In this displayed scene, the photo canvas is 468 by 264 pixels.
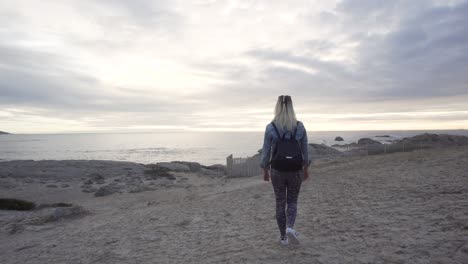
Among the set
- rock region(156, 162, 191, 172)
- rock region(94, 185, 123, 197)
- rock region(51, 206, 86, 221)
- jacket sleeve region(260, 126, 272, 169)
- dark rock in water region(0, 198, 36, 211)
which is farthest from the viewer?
rock region(156, 162, 191, 172)

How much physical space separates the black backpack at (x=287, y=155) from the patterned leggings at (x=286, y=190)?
104 millimetres

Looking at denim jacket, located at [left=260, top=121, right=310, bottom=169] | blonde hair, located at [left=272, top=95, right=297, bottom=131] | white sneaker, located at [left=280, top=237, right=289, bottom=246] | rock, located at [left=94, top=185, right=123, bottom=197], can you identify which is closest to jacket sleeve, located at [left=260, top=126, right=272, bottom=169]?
denim jacket, located at [left=260, top=121, right=310, bottom=169]

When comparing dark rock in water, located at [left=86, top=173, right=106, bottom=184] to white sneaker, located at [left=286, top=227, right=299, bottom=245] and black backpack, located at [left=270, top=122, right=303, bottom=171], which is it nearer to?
white sneaker, located at [left=286, top=227, right=299, bottom=245]

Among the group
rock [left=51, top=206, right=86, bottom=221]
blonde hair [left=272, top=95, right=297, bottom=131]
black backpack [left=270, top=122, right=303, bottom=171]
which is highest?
blonde hair [left=272, top=95, right=297, bottom=131]

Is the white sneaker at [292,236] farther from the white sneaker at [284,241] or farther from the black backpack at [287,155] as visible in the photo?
the black backpack at [287,155]

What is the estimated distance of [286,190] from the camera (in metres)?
5.04

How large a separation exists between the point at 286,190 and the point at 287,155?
718 millimetres

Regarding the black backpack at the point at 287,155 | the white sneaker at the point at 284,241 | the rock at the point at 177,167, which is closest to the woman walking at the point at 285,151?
the black backpack at the point at 287,155

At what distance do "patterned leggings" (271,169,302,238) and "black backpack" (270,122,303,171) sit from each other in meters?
0.10

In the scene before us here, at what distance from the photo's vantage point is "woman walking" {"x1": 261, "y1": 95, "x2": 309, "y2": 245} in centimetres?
464

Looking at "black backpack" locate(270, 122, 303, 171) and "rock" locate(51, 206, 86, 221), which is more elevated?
"black backpack" locate(270, 122, 303, 171)

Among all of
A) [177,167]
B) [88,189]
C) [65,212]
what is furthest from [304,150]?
[177,167]

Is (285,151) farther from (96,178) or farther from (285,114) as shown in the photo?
(96,178)

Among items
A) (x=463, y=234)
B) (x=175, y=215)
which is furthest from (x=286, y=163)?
(x=175, y=215)
